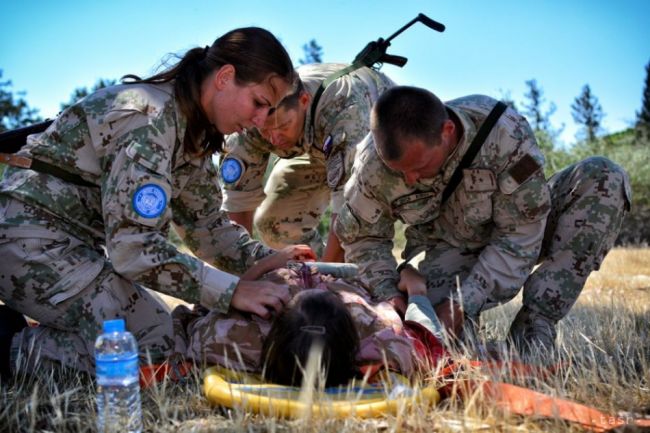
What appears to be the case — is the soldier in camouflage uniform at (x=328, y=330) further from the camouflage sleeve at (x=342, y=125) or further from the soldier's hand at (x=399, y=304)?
the camouflage sleeve at (x=342, y=125)

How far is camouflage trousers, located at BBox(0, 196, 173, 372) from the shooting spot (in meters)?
3.31

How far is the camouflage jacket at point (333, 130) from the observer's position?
493cm

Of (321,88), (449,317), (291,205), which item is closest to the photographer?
(449,317)

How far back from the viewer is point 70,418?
2.39m

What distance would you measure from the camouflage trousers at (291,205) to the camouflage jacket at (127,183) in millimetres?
2602

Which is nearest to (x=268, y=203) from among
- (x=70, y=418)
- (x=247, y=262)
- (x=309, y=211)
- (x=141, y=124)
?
(x=309, y=211)

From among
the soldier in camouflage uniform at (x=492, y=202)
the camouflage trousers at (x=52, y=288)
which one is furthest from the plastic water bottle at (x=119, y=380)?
the soldier in camouflage uniform at (x=492, y=202)

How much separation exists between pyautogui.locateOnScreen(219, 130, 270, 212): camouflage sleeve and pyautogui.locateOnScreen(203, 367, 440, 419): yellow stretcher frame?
3.23 m

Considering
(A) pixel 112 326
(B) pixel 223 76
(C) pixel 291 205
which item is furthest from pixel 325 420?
(C) pixel 291 205

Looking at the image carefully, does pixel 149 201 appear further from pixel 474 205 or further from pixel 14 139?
pixel 474 205

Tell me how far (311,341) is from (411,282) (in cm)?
142

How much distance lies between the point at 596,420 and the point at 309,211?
15.2 feet

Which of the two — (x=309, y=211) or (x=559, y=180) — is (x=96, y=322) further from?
(x=309, y=211)

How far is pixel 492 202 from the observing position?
4129mm
